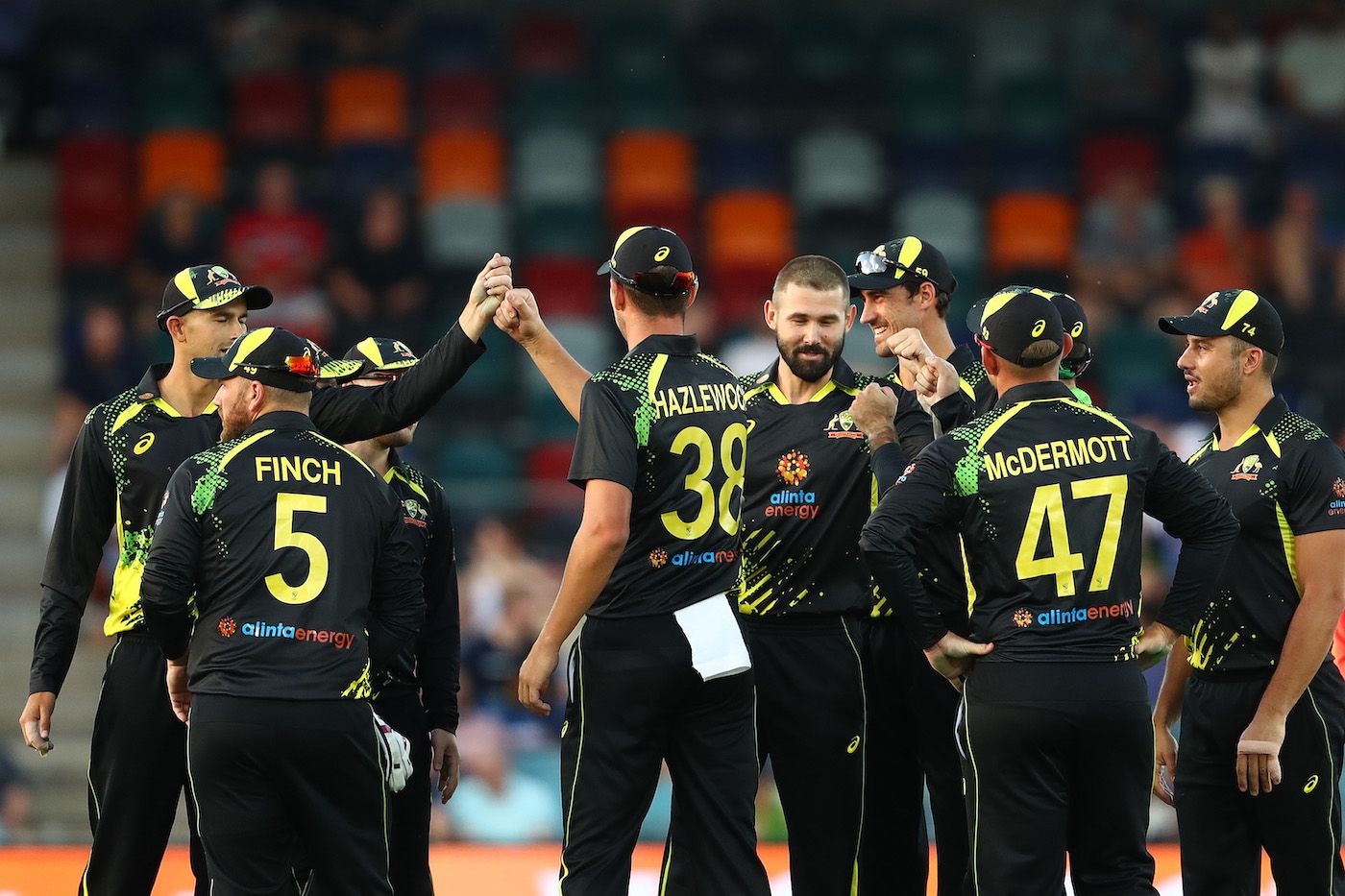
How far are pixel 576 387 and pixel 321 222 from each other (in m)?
7.09

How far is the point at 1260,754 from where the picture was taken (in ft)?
19.1

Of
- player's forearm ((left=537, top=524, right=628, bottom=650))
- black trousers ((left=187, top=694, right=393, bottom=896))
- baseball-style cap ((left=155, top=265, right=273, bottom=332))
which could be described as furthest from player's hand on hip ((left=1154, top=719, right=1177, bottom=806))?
baseball-style cap ((left=155, top=265, right=273, bottom=332))

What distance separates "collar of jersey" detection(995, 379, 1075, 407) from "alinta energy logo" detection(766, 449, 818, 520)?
0.95 m

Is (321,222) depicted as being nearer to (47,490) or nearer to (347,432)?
(47,490)

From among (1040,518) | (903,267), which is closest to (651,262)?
(903,267)

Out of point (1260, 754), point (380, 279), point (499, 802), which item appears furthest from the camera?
point (380, 279)

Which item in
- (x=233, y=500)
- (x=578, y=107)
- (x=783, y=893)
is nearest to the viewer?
(x=233, y=500)

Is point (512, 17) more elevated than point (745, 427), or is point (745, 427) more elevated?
point (512, 17)

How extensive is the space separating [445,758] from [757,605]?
1.25 metres

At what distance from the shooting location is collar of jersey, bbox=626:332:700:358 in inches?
225

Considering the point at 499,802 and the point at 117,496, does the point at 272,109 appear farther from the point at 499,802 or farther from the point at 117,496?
the point at 117,496

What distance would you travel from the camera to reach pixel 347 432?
19.4 feet

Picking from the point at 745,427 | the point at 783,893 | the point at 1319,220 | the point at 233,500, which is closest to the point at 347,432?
the point at 233,500

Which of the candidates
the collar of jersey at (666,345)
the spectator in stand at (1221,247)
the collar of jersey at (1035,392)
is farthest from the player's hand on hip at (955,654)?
the spectator in stand at (1221,247)
